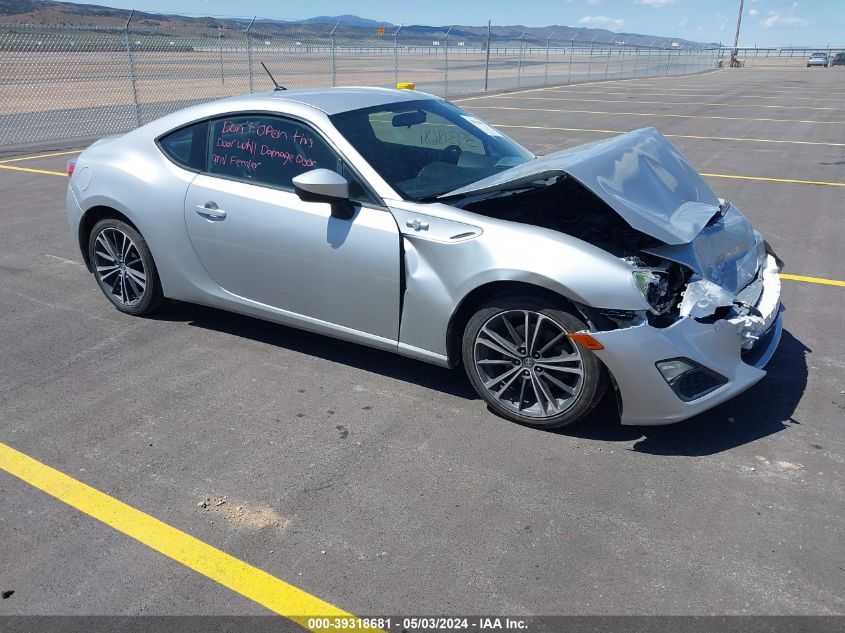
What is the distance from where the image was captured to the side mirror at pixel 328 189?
12.2 ft

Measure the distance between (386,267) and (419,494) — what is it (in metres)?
1.20

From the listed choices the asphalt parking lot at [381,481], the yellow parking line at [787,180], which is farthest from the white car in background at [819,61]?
the asphalt parking lot at [381,481]

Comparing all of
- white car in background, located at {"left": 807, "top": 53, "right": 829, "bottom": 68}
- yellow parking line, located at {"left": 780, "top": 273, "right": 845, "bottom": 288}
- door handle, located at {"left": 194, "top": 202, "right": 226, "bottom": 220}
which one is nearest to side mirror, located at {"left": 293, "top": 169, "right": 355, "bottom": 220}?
door handle, located at {"left": 194, "top": 202, "right": 226, "bottom": 220}

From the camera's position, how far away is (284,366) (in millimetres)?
4324

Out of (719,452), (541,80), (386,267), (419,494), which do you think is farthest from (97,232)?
(541,80)

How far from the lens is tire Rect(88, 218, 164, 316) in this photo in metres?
4.75

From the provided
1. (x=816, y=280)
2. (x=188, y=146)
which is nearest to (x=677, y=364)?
(x=188, y=146)

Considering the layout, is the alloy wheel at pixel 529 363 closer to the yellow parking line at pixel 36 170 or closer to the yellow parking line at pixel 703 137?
the yellow parking line at pixel 36 170

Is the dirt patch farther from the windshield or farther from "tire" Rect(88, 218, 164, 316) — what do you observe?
"tire" Rect(88, 218, 164, 316)

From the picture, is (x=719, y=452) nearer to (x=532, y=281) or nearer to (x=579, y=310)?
(x=579, y=310)

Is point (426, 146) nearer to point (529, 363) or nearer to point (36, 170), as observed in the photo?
point (529, 363)

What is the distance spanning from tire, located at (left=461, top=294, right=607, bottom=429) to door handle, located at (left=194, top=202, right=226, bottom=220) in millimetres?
1657

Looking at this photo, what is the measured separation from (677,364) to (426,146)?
6.83 ft

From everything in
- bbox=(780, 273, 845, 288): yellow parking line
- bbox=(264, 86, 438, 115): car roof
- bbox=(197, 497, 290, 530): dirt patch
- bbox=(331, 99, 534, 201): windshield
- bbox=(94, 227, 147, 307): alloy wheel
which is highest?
bbox=(264, 86, 438, 115): car roof
